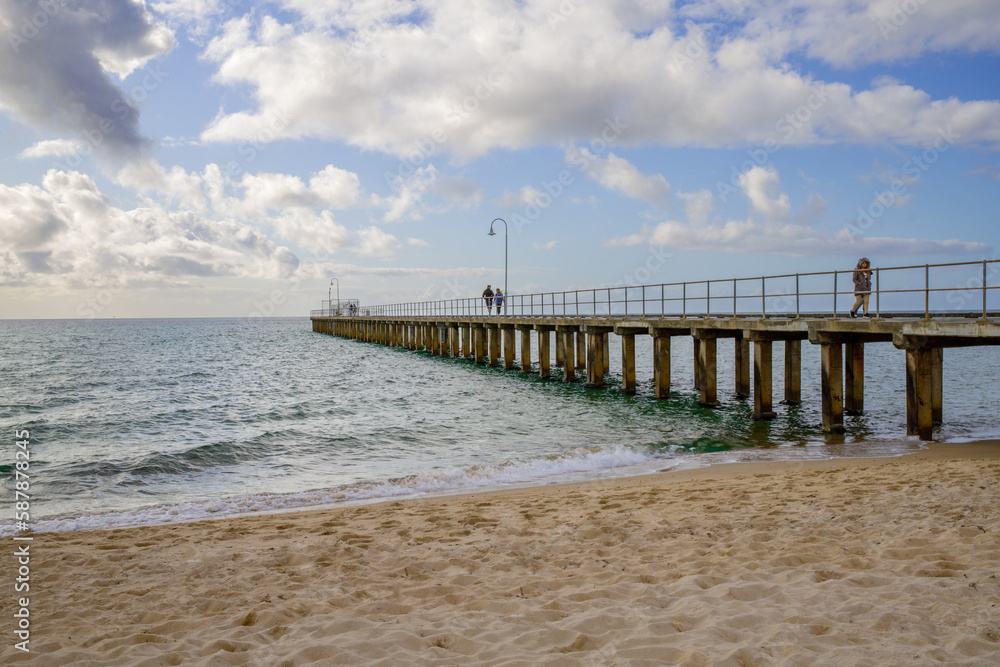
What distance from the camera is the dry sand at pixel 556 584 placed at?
3949 mm

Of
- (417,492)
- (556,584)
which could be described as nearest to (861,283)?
(417,492)

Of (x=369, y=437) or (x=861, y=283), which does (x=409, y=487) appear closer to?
(x=369, y=437)

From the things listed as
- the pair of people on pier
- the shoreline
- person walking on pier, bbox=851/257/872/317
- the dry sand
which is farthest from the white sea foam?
the pair of people on pier

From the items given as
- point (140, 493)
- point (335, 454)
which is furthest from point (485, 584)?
point (335, 454)

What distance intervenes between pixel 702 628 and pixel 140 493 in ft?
32.4

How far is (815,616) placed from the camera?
4176mm

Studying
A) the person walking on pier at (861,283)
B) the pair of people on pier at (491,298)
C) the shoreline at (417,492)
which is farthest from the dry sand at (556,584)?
the pair of people on pier at (491,298)

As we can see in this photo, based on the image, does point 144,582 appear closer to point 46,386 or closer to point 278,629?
point 278,629

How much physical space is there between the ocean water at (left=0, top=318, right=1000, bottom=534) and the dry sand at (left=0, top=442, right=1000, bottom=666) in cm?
265

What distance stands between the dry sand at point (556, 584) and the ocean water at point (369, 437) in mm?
2645

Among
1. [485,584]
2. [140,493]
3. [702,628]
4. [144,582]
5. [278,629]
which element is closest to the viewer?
[702,628]

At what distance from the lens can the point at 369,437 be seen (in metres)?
15.6

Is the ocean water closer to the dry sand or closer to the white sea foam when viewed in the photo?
the white sea foam

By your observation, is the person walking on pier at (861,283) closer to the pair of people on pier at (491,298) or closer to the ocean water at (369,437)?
the ocean water at (369,437)
